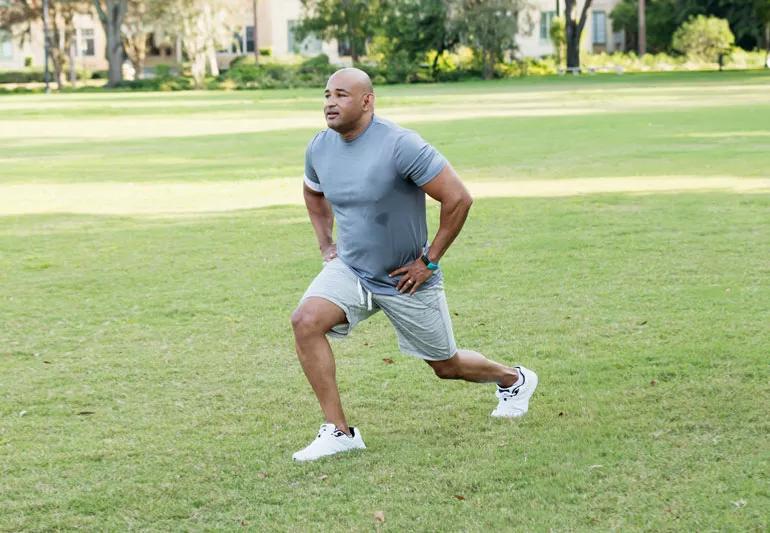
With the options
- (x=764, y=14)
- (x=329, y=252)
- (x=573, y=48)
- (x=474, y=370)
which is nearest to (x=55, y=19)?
(x=573, y=48)

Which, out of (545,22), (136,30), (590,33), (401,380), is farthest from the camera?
(590,33)

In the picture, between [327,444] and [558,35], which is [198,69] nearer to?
[558,35]

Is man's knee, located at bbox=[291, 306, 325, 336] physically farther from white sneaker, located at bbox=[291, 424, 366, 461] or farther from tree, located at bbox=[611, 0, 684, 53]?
tree, located at bbox=[611, 0, 684, 53]

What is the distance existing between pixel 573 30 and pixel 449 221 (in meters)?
74.3

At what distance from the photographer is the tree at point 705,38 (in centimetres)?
7619

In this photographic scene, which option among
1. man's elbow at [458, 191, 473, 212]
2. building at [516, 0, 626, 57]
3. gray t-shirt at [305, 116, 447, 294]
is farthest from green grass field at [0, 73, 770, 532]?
building at [516, 0, 626, 57]

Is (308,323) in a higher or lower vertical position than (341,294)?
lower

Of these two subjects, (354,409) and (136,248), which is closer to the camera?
(354,409)

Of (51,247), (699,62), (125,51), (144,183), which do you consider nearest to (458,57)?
(699,62)

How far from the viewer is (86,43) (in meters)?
106

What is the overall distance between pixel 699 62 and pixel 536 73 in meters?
9.32

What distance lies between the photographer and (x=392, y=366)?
8.56 metres

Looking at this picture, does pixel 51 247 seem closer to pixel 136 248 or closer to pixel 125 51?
pixel 136 248

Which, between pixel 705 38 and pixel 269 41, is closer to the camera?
pixel 705 38
